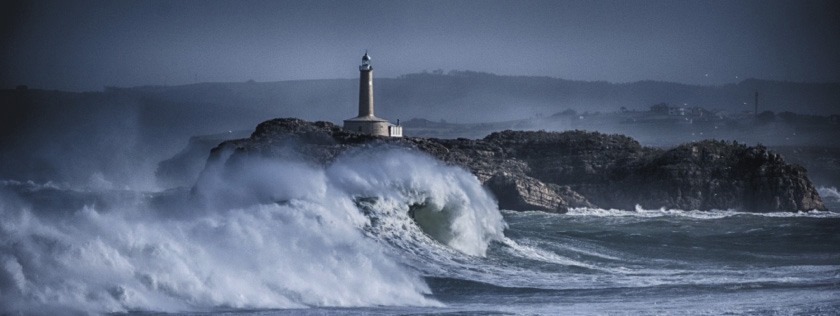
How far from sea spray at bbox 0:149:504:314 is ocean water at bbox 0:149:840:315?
0.11 ft

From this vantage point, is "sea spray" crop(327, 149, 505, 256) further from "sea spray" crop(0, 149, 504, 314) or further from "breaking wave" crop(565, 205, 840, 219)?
"breaking wave" crop(565, 205, 840, 219)

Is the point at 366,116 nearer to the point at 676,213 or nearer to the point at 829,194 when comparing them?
the point at 676,213

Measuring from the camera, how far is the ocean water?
1822 centimetres

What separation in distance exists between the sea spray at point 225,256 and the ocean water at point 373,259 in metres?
0.03

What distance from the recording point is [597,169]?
50.2 m

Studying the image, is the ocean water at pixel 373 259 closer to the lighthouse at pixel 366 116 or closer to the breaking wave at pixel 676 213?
the breaking wave at pixel 676 213

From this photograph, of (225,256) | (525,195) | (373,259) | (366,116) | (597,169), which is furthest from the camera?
(366,116)

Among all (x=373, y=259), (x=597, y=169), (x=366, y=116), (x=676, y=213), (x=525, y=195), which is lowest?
(x=373, y=259)

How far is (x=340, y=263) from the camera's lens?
21.2m

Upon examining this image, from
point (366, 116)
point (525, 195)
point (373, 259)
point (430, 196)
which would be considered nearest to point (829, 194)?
point (366, 116)

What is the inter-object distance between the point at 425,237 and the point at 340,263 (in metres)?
5.25

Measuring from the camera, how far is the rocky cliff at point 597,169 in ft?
148

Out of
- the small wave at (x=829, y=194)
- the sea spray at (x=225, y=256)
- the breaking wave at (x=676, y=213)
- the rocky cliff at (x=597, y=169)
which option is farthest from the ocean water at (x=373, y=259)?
the small wave at (x=829, y=194)

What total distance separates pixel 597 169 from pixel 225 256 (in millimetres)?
31982
